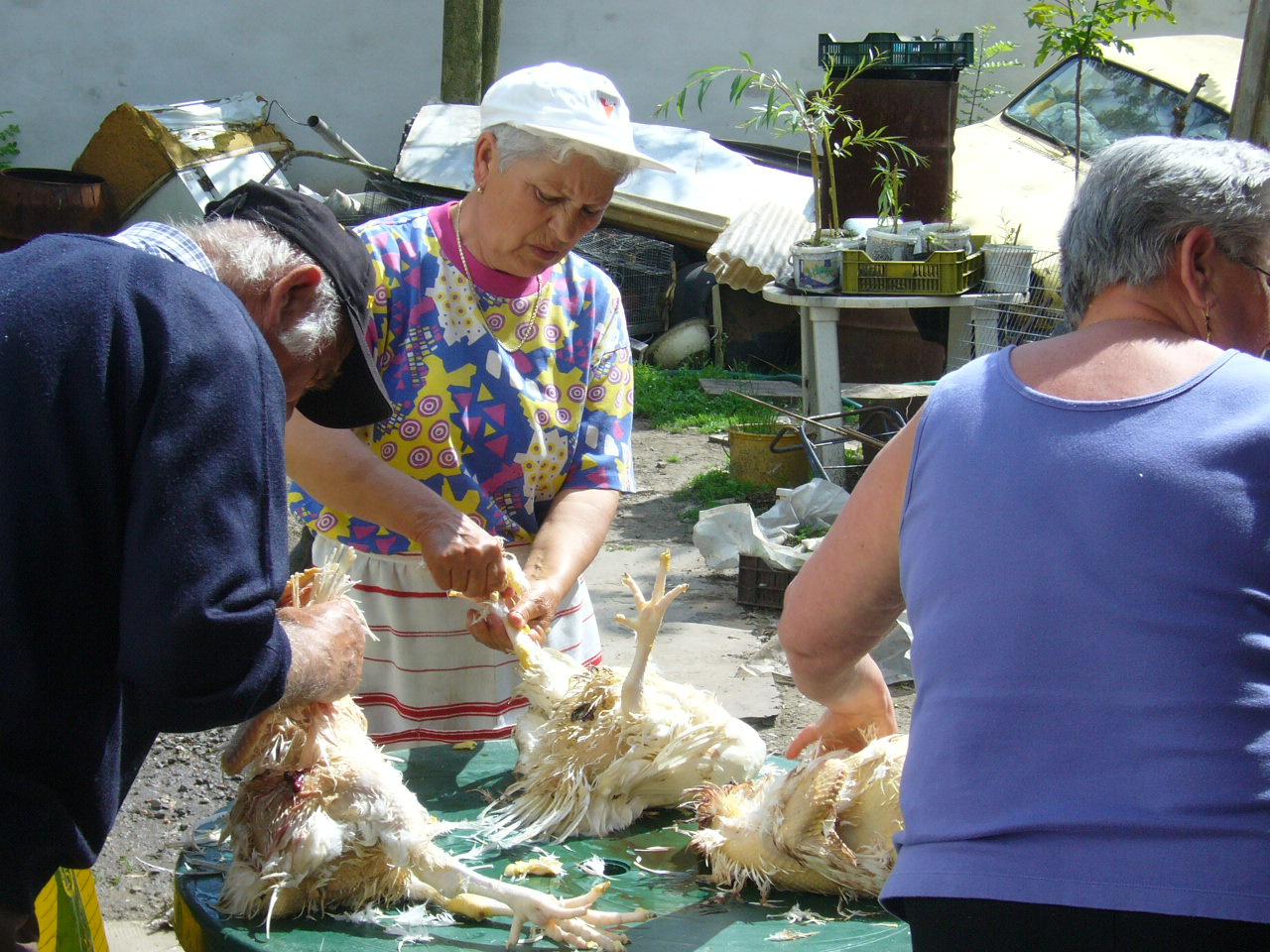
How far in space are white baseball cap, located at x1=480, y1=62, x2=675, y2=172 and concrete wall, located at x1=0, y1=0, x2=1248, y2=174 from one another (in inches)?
376

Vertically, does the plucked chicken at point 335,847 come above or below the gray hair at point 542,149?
below

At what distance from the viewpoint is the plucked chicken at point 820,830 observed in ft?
6.18

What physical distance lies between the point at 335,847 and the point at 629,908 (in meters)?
0.46

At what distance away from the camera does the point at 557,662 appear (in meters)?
2.38

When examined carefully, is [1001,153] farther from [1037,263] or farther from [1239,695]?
[1239,695]

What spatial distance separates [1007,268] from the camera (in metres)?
5.96

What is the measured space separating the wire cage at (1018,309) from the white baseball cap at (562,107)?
378 cm

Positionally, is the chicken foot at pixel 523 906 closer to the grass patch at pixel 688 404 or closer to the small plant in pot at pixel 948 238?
the small plant in pot at pixel 948 238

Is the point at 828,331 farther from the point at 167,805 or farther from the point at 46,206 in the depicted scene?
the point at 46,206

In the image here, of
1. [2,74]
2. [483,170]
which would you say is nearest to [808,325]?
[483,170]

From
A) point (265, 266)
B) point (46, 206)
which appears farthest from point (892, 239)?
point (46, 206)

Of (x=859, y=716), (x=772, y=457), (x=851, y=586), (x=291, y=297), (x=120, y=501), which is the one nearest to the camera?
(x=120, y=501)

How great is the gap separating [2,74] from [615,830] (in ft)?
36.2

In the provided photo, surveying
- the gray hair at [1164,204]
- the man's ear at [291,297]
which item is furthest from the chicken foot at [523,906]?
the gray hair at [1164,204]
